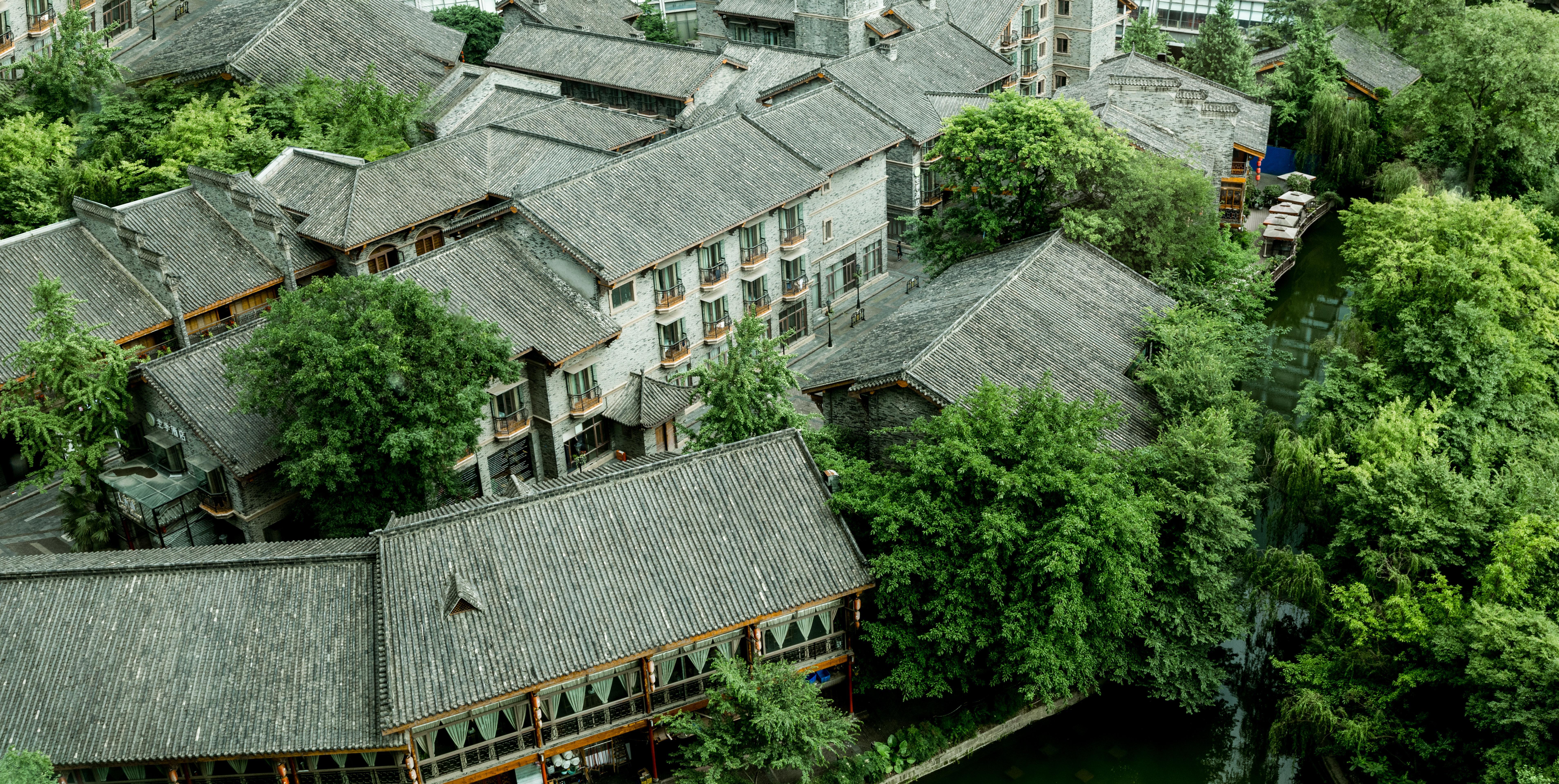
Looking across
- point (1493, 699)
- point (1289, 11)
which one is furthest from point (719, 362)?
point (1289, 11)

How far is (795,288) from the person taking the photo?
56.9 m

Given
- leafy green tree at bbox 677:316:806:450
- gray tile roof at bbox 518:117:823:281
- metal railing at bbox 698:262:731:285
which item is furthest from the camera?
metal railing at bbox 698:262:731:285

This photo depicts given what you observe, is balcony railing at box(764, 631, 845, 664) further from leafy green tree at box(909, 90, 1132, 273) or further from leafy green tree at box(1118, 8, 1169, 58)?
leafy green tree at box(1118, 8, 1169, 58)

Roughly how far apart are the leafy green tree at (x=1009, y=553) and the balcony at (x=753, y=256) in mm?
19034

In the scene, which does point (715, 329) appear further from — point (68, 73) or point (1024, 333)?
point (68, 73)

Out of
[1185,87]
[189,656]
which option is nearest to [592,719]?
[189,656]

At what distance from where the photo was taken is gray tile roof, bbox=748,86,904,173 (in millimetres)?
57438

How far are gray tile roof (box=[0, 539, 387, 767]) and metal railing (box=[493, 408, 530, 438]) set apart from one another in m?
10.8

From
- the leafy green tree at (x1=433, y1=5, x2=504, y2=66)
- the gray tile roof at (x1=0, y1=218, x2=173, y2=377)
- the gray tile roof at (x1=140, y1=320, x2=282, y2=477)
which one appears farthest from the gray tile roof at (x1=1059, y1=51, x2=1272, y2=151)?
the gray tile roof at (x1=0, y1=218, x2=173, y2=377)

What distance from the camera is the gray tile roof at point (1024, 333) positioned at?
41094mm

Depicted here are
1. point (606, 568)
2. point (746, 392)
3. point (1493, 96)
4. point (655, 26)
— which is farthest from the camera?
point (655, 26)

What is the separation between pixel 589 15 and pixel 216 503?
50.1 meters

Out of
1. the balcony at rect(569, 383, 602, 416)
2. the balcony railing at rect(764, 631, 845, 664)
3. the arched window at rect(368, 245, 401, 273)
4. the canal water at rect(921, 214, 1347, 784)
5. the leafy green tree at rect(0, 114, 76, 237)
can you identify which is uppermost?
the leafy green tree at rect(0, 114, 76, 237)

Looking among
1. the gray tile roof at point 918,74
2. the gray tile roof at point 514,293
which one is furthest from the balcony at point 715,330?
the gray tile roof at point 918,74
